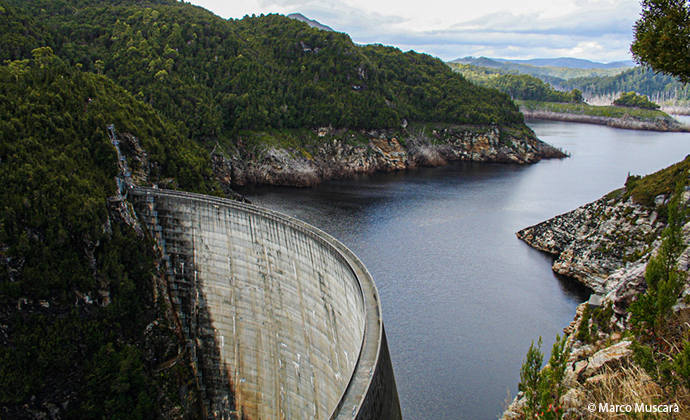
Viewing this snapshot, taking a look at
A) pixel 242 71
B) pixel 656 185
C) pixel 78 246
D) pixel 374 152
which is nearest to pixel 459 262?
pixel 656 185

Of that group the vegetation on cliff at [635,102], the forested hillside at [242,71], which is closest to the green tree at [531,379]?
the forested hillside at [242,71]


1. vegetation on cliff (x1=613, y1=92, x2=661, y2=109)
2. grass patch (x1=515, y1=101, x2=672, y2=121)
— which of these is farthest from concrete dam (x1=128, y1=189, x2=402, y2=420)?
vegetation on cliff (x1=613, y1=92, x2=661, y2=109)

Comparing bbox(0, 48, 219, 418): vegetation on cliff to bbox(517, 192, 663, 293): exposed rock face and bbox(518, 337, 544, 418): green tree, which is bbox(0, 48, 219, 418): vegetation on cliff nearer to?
bbox(518, 337, 544, 418): green tree

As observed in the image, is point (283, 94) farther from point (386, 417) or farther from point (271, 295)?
point (386, 417)

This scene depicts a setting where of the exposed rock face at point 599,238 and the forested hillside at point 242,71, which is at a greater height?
the forested hillside at point 242,71

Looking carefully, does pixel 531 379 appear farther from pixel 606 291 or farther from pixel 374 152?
pixel 374 152

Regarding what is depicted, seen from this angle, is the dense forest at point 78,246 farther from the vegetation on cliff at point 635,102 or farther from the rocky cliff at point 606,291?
the vegetation on cliff at point 635,102
